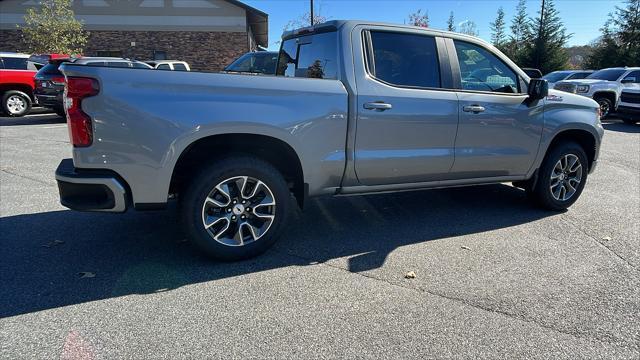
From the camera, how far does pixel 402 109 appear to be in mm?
4055

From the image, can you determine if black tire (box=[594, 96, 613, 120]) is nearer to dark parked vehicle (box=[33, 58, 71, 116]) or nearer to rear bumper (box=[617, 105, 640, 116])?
rear bumper (box=[617, 105, 640, 116])

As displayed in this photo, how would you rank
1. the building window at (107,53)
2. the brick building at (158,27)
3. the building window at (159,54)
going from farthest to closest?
the building window at (159,54) → the building window at (107,53) → the brick building at (158,27)

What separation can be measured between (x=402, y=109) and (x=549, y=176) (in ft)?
7.26

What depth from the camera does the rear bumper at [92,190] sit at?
→ 3.20m

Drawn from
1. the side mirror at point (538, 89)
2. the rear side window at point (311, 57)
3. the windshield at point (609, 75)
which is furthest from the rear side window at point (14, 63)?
the windshield at point (609, 75)

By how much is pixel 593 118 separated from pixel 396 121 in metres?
2.78

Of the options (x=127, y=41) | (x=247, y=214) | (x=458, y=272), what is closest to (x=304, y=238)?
(x=247, y=214)

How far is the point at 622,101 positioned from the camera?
15.1 metres

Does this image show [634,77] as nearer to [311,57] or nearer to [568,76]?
[568,76]

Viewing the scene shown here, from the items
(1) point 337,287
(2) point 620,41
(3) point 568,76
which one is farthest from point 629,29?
(1) point 337,287

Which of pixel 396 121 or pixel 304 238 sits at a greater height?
pixel 396 121

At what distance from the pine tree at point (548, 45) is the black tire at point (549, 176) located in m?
33.4

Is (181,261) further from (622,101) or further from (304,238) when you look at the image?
(622,101)

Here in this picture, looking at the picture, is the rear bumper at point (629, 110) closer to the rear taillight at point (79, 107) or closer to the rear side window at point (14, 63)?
the rear taillight at point (79, 107)
